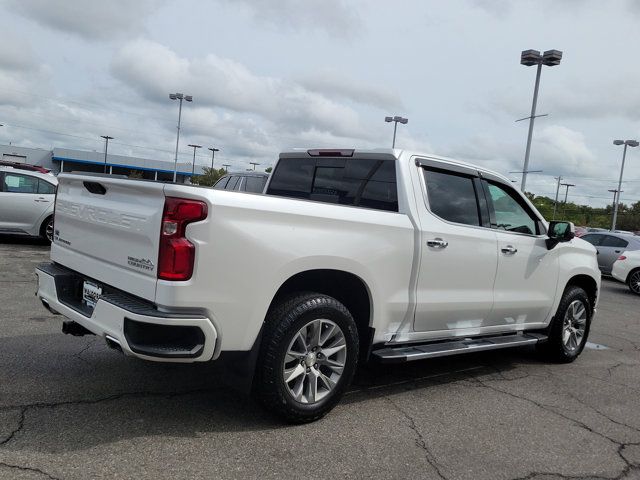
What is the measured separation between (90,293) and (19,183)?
9528mm

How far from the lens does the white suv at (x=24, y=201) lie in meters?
11.7

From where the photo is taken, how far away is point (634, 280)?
46.9 feet

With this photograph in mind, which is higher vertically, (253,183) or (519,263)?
(253,183)

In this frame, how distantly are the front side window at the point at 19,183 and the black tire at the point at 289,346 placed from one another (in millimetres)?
10216

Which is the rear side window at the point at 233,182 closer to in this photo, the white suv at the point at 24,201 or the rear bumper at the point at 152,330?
the white suv at the point at 24,201

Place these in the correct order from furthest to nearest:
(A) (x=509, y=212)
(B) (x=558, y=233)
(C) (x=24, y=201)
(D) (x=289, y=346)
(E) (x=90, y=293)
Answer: (C) (x=24, y=201) → (B) (x=558, y=233) → (A) (x=509, y=212) → (E) (x=90, y=293) → (D) (x=289, y=346)

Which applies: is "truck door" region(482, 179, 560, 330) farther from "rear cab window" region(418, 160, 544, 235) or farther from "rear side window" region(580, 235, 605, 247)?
"rear side window" region(580, 235, 605, 247)

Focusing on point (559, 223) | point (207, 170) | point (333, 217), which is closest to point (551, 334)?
point (559, 223)

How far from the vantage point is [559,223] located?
18.4 feet

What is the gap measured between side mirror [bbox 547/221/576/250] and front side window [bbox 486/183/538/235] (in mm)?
149

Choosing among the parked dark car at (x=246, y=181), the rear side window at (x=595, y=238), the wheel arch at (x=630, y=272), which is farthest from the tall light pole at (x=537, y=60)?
the parked dark car at (x=246, y=181)

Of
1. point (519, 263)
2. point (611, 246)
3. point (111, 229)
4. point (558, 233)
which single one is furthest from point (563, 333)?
point (611, 246)

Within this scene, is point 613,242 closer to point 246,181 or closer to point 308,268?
point 246,181

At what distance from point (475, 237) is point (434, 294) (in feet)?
2.22
